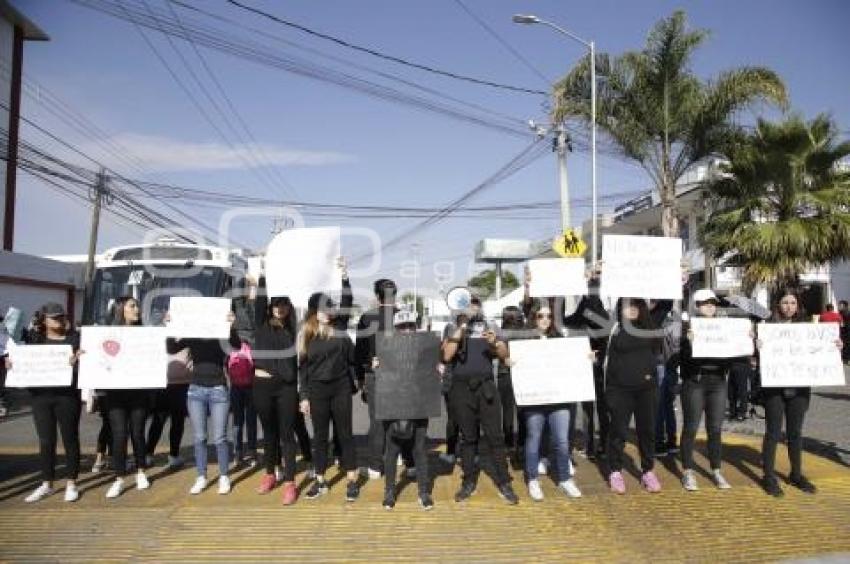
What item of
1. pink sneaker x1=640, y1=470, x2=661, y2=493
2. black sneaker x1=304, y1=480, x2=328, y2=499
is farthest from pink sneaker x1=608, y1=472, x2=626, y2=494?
black sneaker x1=304, y1=480, x2=328, y2=499

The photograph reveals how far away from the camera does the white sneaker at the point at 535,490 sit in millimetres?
7070

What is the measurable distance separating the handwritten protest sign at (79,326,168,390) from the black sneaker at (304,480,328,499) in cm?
180

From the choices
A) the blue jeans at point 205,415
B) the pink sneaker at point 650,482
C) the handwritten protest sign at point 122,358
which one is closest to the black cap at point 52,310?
the handwritten protest sign at point 122,358

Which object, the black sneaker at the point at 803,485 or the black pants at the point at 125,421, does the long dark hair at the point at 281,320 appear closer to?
the black pants at the point at 125,421

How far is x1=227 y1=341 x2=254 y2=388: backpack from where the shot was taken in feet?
25.9

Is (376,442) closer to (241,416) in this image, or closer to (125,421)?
(241,416)

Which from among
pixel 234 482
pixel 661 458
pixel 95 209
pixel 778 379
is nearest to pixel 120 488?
pixel 234 482

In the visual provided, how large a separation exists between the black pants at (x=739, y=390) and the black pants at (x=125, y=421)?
8519 millimetres

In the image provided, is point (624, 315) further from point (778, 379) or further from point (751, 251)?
point (751, 251)

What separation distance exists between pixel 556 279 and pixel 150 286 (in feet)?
23.5

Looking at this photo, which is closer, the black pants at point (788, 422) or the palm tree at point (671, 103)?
the black pants at point (788, 422)

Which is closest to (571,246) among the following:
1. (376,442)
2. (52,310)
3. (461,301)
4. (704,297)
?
(461,301)

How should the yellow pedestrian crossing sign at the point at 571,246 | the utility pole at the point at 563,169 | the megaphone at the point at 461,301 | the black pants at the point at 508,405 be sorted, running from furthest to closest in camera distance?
the utility pole at the point at 563,169 → the yellow pedestrian crossing sign at the point at 571,246 → the megaphone at the point at 461,301 → the black pants at the point at 508,405

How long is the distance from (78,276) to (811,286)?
92.1ft
